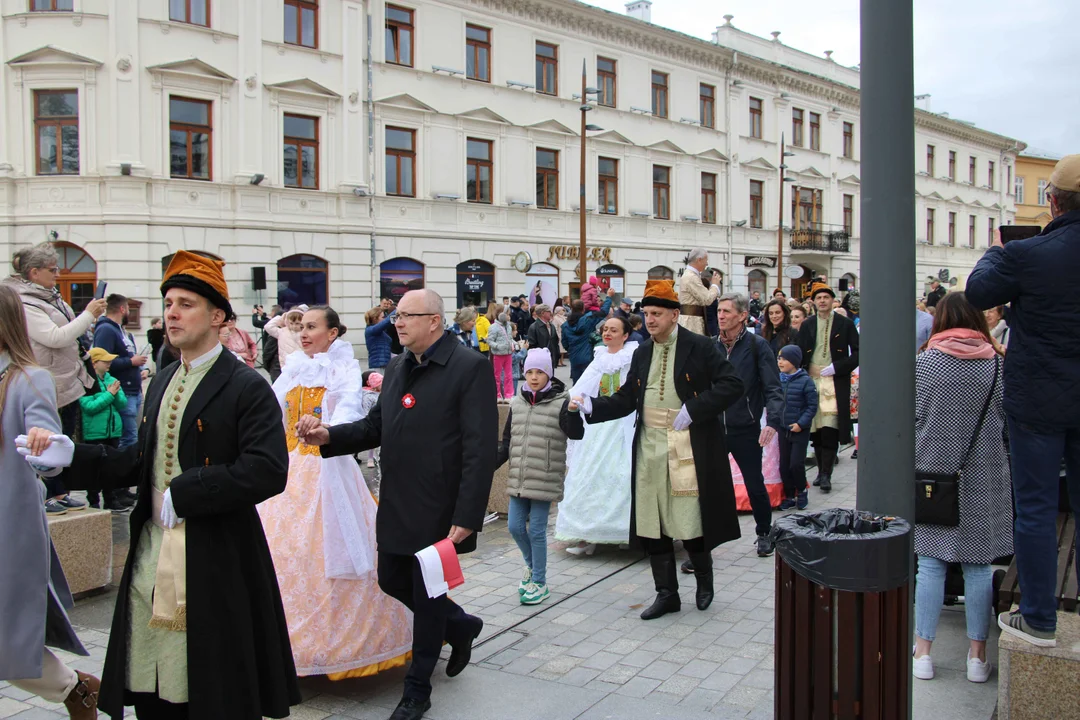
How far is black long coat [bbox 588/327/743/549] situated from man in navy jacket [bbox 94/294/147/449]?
518cm

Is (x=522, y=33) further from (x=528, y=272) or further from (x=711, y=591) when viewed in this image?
(x=711, y=591)

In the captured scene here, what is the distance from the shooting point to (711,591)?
5.87 meters

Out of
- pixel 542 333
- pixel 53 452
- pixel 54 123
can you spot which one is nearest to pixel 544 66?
pixel 54 123

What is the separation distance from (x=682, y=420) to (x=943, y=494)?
1.52 metres

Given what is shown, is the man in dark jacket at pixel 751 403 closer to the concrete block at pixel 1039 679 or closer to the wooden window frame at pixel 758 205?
the concrete block at pixel 1039 679

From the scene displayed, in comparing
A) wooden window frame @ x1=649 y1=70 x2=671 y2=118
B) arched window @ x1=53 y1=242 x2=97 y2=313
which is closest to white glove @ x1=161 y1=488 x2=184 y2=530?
arched window @ x1=53 y1=242 x2=97 y2=313

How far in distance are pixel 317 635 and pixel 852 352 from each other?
7150mm


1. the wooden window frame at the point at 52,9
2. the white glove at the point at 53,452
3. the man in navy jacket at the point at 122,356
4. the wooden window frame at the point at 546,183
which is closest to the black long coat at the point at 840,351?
the man in navy jacket at the point at 122,356

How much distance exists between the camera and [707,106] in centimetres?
3597

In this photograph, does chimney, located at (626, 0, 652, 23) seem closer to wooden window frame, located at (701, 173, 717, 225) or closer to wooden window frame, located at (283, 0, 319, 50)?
wooden window frame, located at (701, 173, 717, 225)

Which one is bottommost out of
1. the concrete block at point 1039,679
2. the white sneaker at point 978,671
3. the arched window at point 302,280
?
the white sneaker at point 978,671

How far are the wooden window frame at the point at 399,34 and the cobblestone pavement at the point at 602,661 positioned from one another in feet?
71.5

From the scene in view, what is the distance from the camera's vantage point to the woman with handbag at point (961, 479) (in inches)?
181

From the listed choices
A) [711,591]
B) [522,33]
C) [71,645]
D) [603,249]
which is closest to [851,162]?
[603,249]
